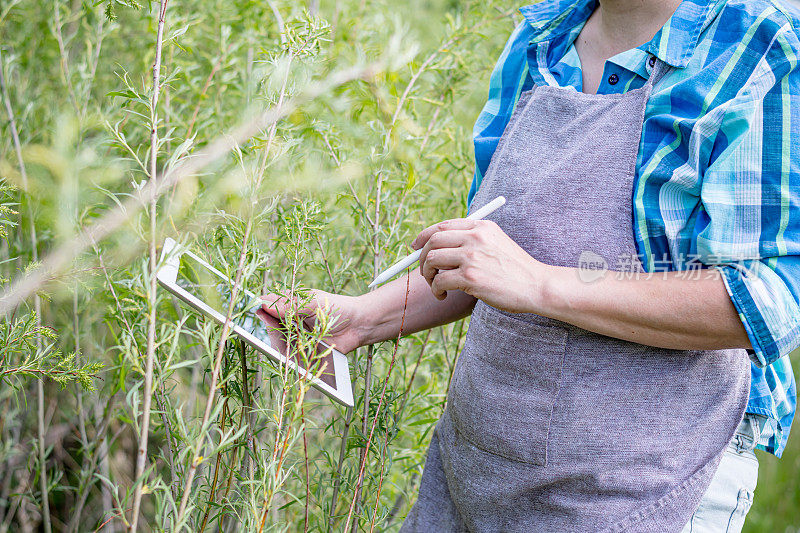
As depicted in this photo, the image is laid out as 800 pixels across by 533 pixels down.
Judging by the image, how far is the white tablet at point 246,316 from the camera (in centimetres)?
98

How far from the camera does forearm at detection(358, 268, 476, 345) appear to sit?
1.38 metres

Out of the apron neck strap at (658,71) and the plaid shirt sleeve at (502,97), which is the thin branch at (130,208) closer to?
the plaid shirt sleeve at (502,97)

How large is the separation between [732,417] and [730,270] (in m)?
0.30

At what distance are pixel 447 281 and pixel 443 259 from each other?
0.04 meters

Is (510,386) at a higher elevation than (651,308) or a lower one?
lower

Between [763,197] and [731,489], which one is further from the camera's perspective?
[731,489]

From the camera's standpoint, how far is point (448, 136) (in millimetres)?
1884

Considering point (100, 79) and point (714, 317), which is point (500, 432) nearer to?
point (714, 317)

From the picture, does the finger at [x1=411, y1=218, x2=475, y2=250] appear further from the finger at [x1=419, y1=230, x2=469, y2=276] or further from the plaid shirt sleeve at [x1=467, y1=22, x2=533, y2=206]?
the plaid shirt sleeve at [x1=467, y1=22, x2=533, y2=206]

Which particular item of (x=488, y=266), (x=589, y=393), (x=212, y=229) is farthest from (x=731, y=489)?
(x=212, y=229)

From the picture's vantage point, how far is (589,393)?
115 centimetres

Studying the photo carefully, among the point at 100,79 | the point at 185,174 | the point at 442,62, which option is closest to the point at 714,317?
the point at 185,174

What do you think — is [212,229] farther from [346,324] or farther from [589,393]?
[589,393]

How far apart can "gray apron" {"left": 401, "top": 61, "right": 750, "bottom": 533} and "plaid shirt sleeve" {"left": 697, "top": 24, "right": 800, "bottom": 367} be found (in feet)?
0.45
